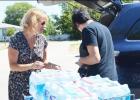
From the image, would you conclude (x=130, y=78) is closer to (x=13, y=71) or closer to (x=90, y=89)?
(x=13, y=71)

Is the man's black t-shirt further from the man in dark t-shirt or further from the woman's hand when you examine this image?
the woman's hand

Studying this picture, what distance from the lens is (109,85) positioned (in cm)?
290

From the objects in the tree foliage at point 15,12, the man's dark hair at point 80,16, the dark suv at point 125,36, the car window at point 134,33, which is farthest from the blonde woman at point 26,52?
the tree foliage at point 15,12

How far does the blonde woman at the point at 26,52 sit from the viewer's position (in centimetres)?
403

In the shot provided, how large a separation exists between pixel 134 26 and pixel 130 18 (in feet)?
0.35

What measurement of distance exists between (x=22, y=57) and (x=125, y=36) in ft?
4.65

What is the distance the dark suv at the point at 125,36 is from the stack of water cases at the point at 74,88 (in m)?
1.82

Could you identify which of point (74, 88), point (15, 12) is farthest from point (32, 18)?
point (15, 12)

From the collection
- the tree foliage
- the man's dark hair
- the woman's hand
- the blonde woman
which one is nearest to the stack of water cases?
the woman's hand

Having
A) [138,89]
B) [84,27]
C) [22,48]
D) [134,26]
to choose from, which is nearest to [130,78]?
[138,89]

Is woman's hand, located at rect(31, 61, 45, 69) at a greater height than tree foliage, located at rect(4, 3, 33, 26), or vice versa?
woman's hand, located at rect(31, 61, 45, 69)

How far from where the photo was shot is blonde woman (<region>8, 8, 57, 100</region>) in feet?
13.2

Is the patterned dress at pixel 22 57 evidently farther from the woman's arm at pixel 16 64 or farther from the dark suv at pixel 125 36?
the dark suv at pixel 125 36

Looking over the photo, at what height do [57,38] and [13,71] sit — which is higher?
[13,71]
